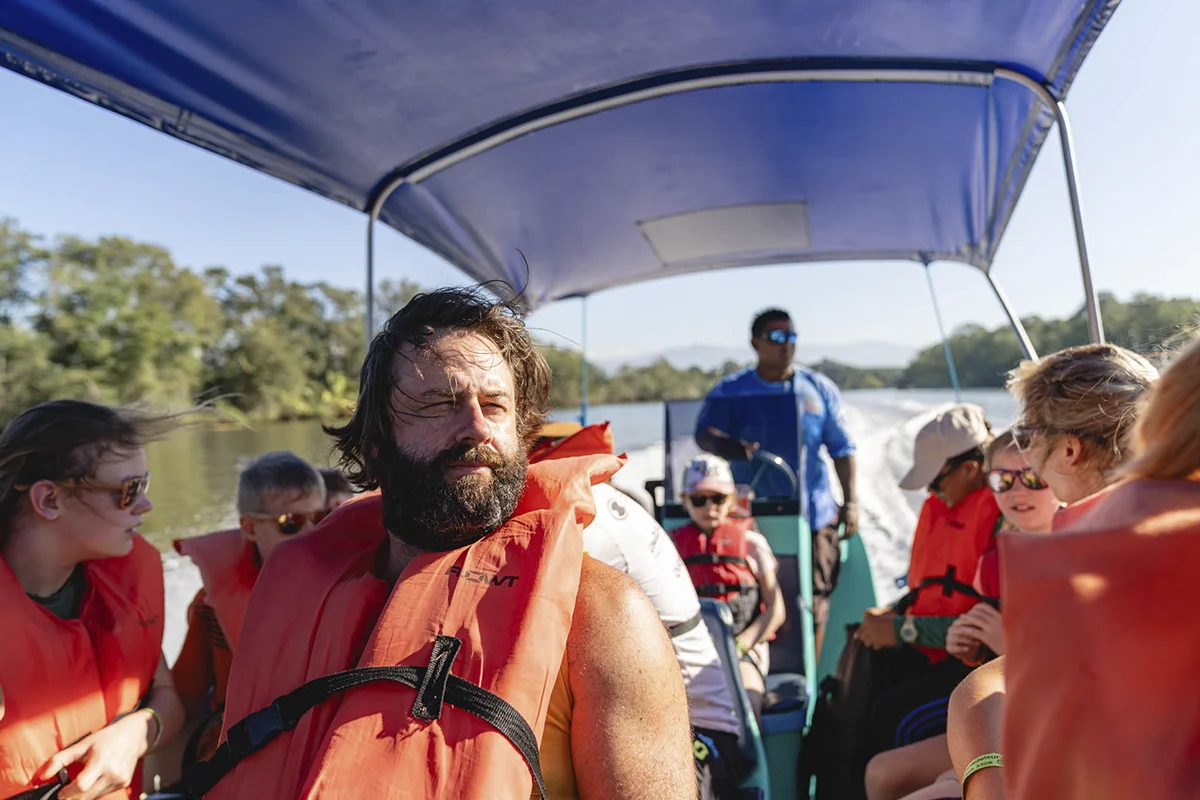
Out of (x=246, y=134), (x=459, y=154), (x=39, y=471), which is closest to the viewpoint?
(x=39, y=471)

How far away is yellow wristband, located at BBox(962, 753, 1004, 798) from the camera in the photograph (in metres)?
1.09

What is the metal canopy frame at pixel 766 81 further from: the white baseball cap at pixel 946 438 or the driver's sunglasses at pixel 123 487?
the driver's sunglasses at pixel 123 487

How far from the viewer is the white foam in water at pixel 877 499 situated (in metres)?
5.45

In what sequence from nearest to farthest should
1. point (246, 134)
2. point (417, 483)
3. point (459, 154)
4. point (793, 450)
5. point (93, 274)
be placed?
point (417, 483) < point (246, 134) < point (459, 154) < point (793, 450) < point (93, 274)

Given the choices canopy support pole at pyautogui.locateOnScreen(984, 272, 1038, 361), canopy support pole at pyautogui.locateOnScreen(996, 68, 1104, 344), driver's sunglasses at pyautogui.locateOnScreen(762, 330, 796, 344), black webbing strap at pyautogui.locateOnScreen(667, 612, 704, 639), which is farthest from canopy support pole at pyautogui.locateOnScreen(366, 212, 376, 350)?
canopy support pole at pyautogui.locateOnScreen(984, 272, 1038, 361)

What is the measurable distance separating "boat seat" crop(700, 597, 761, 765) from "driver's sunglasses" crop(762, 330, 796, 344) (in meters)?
1.92

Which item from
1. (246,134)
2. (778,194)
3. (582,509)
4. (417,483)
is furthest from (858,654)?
(246,134)

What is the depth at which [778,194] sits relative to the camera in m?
3.39

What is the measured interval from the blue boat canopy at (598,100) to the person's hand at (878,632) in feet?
4.47

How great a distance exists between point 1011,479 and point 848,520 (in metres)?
2.20

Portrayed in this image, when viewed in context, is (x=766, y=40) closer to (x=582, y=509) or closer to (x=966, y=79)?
(x=966, y=79)

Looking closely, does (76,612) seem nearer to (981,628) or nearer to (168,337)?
(981,628)

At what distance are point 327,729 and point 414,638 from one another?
18cm

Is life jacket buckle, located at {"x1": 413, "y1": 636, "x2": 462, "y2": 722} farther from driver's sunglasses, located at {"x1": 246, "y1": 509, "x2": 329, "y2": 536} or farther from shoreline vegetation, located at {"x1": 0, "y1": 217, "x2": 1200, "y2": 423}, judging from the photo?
shoreline vegetation, located at {"x1": 0, "y1": 217, "x2": 1200, "y2": 423}
